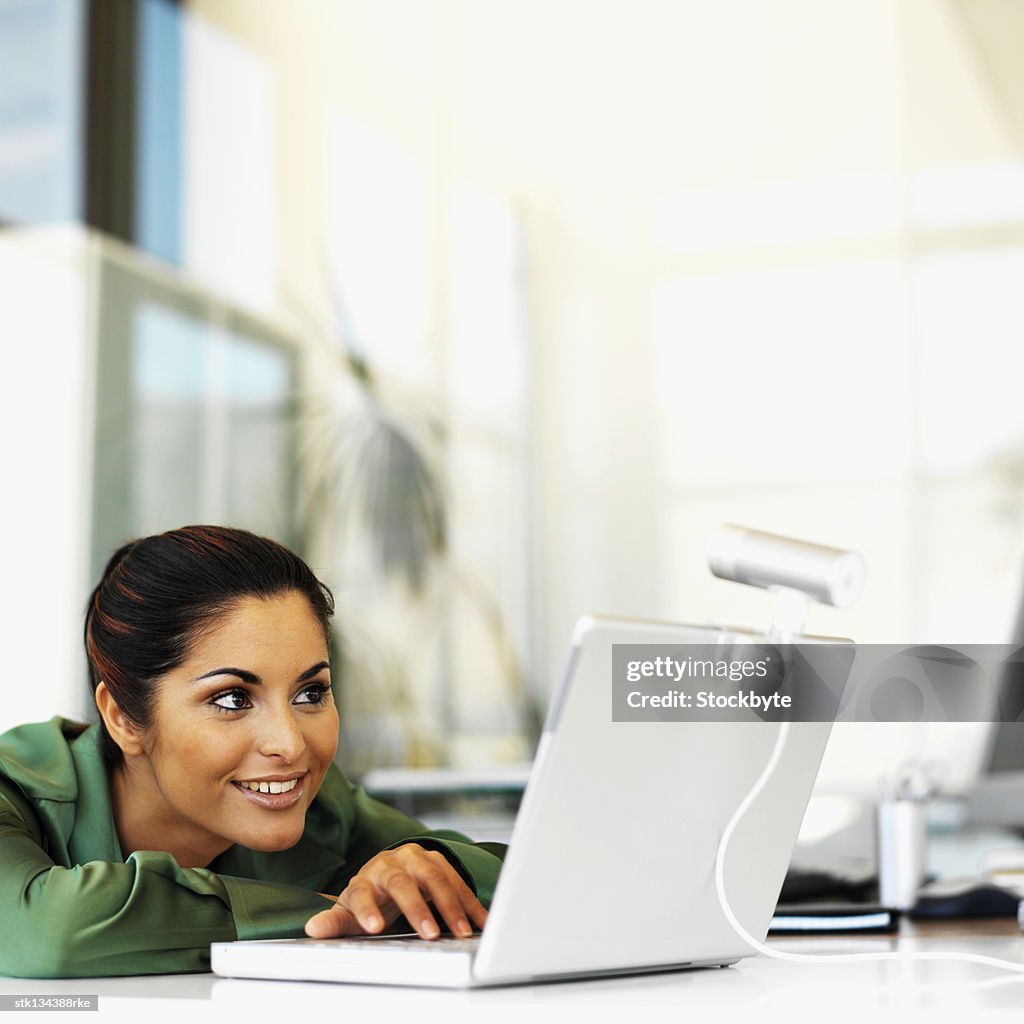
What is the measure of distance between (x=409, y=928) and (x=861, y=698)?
1.21 ft

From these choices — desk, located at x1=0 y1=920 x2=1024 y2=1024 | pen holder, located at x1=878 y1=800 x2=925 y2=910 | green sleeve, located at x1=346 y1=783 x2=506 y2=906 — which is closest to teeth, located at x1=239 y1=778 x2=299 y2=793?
green sleeve, located at x1=346 y1=783 x2=506 y2=906

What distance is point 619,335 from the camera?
400 centimetres

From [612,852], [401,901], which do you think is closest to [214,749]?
→ [401,901]

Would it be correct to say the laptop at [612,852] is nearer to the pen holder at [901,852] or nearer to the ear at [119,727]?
the ear at [119,727]

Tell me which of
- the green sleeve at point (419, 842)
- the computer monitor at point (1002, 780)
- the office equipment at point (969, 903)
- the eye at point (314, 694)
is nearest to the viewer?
the green sleeve at point (419, 842)

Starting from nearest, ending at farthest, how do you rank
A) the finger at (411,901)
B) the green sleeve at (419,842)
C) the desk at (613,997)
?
the desk at (613,997)
the finger at (411,901)
the green sleeve at (419,842)

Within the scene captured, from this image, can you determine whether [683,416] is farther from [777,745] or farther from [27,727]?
[777,745]

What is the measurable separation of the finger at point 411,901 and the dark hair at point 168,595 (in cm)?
30

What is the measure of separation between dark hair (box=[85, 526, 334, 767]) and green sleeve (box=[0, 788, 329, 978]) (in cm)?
20

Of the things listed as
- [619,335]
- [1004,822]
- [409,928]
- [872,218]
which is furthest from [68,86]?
[409,928]

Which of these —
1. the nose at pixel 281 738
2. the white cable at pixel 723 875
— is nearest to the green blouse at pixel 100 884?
the nose at pixel 281 738

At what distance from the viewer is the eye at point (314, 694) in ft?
4.01

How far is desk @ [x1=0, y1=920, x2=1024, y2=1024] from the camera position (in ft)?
2.51

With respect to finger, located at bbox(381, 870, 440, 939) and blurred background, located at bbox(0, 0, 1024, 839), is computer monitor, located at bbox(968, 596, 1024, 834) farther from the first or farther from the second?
finger, located at bbox(381, 870, 440, 939)
